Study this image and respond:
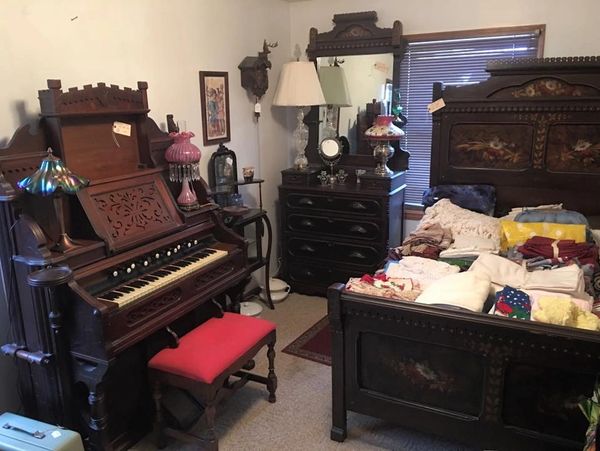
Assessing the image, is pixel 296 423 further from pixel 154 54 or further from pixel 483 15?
pixel 483 15

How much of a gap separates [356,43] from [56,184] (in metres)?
2.83

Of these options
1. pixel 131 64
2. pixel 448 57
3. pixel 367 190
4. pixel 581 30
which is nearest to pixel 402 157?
pixel 367 190

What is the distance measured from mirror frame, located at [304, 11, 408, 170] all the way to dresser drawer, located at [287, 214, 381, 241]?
0.60 m

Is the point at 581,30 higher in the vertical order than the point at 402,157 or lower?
higher

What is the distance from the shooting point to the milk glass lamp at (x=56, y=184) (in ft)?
6.55

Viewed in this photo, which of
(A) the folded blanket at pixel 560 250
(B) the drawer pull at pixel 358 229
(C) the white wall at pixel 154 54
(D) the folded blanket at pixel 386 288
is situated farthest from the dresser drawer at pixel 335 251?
(D) the folded blanket at pixel 386 288

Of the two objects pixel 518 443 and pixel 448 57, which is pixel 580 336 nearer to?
pixel 518 443

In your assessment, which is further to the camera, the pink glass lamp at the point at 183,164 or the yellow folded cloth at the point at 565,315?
the pink glass lamp at the point at 183,164

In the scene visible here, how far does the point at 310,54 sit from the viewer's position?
4285 millimetres

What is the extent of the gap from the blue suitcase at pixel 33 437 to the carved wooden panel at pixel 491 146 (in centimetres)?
293

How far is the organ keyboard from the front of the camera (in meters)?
2.03

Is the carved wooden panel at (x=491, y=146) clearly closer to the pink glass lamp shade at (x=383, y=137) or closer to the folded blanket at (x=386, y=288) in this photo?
the pink glass lamp shade at (x=383, y=137)

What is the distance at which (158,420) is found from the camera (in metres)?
2.38

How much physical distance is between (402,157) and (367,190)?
1.80 feet
